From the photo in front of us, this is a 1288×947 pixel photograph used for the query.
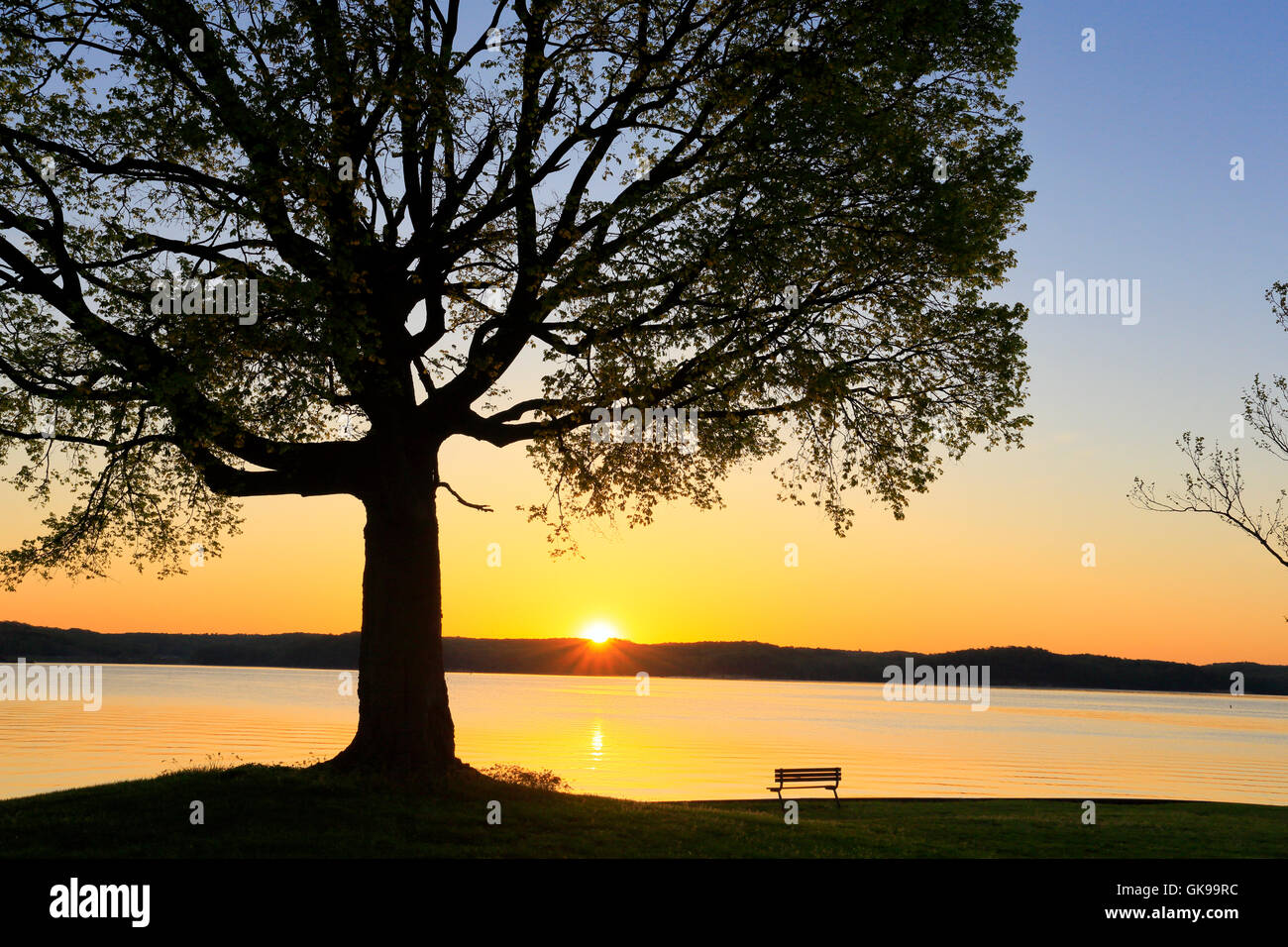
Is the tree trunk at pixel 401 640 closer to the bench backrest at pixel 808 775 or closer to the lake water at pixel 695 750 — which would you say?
the bench backrest at pixel 808 775

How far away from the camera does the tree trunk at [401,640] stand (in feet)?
67.2

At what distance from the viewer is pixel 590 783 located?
43.6 metres

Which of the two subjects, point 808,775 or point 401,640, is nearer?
point 401,640

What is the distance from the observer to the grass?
15227 mm

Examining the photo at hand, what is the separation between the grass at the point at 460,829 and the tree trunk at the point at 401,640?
978mm

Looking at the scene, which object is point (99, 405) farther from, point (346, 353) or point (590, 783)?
point (590, 783)

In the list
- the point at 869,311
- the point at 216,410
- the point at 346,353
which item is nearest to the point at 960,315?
the point at 869,311

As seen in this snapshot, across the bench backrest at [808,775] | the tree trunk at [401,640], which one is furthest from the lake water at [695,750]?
the tree trunk at [401,640]

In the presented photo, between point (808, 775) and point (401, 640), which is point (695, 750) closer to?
point (808, 775)

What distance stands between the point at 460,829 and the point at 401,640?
204 inches

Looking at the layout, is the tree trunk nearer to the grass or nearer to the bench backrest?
the grass

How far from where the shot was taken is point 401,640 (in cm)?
2083

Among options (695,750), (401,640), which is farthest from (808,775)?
(695,750)
